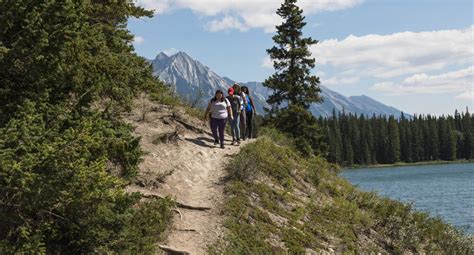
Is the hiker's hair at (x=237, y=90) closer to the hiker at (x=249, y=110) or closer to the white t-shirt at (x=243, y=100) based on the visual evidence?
the white t-shirt at (x=243, y=100)

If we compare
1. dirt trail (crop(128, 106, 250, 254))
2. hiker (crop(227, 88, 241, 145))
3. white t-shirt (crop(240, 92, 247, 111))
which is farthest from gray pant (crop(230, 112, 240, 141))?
white t-shirt (crop(240, 92, 247, 111))

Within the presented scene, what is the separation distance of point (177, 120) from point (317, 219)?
20.7 ft

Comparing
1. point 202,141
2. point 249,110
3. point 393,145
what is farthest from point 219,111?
point 393,145

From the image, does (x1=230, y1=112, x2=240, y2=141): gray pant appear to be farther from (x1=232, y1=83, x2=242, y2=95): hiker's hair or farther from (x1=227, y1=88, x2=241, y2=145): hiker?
(x1=232, y1=83, x2=242, y2=95): hiker's hair

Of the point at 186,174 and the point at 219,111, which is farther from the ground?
the point at 219,111

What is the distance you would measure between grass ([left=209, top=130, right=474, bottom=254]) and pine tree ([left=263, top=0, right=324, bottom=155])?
1377 centimetres

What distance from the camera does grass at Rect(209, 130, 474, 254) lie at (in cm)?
1102

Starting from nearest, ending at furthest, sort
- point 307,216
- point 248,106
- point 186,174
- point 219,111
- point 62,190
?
1. point 62,190
2. point 307,216
3. point 186,174
4. point 219,111
5. point 248,106

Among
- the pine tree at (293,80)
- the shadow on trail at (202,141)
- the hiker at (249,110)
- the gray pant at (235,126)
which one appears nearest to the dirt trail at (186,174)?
the shadow on trail at (202,141)

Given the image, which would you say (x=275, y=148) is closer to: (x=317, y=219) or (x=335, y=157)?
(x=317, y=219)

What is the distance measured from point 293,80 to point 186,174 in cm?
1892

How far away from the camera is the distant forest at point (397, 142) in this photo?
5384 inches

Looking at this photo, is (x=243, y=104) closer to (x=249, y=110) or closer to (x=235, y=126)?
(x=249, y=110)

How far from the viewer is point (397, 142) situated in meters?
137
